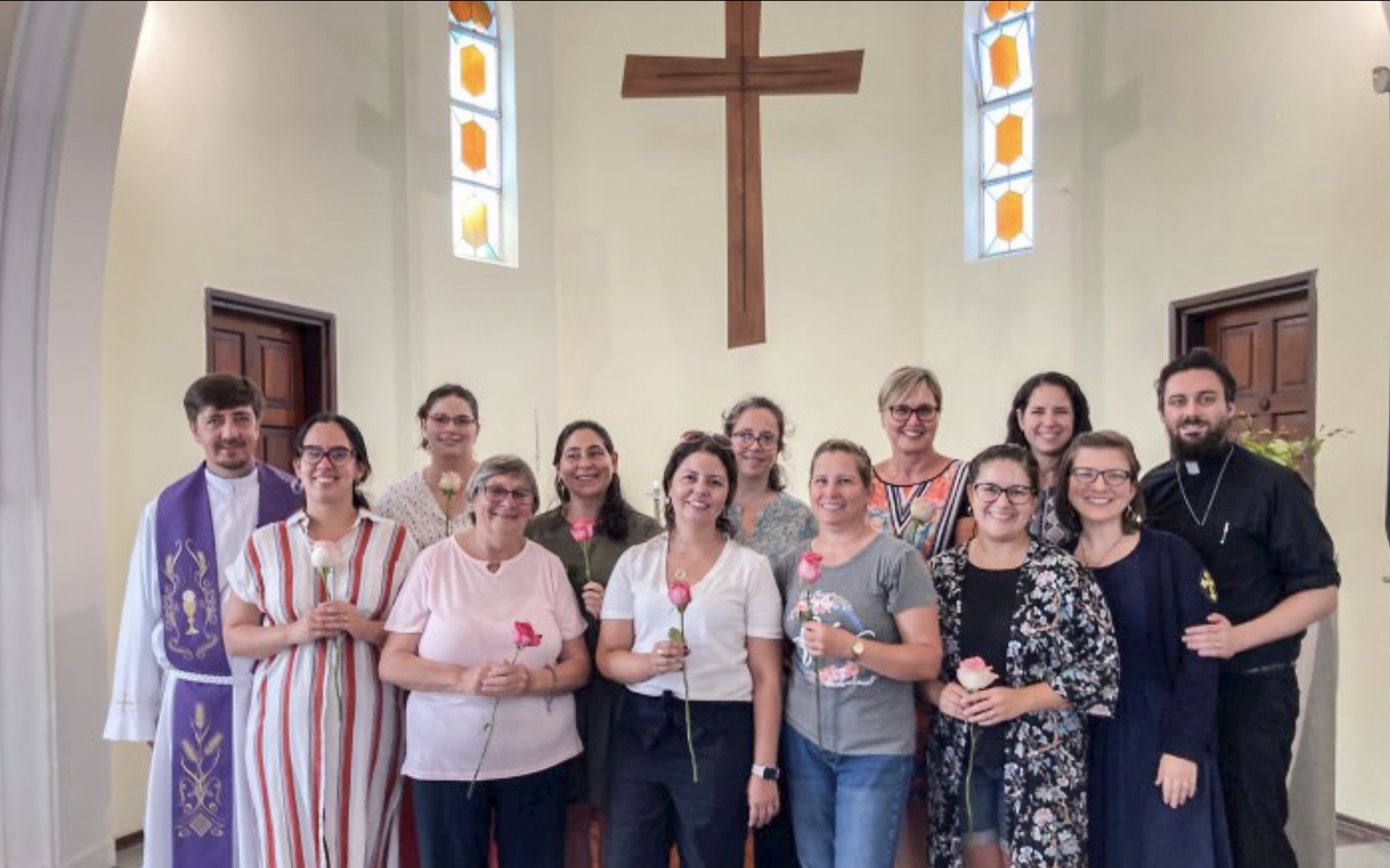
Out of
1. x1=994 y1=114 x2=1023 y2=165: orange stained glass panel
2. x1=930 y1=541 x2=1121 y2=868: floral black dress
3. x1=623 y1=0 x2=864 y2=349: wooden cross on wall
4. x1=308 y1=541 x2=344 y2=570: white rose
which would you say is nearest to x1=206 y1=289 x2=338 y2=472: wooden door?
x1=623 y1=0 x2=864 y2=349: wooden cross on wall

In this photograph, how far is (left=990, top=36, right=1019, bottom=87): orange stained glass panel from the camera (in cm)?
623

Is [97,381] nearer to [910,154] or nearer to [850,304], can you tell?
[850,304]

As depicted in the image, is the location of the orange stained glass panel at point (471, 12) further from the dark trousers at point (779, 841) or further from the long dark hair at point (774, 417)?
the dark trousers at point (779, 841)

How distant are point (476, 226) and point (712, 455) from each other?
438cm

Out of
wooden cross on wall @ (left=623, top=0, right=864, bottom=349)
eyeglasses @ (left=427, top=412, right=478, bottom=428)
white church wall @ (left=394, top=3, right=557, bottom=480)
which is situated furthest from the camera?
white church wall @ (left=394, top=3, right=557, bottom=480)

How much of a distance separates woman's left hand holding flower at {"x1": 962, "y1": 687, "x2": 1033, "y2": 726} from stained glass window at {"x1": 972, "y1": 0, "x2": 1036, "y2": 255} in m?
4.23

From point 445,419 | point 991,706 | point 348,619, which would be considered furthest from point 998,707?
point 445,419

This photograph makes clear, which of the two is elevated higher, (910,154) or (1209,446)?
(910,154)

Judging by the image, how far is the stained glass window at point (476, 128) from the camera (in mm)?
6441

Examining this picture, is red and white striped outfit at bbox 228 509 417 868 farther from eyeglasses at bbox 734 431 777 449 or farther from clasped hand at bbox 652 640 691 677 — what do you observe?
eyeglasses at bbox 734 431 777 449

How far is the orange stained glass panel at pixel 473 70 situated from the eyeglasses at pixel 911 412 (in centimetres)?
450

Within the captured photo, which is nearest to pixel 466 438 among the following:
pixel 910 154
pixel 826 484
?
pixel 826 484

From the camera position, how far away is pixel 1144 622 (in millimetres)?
2457

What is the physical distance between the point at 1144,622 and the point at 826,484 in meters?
0.78
